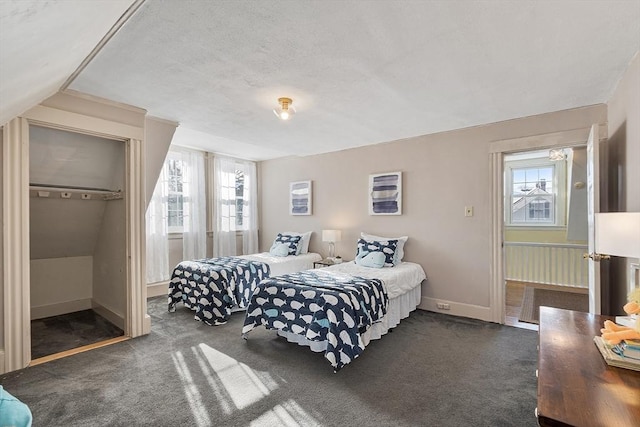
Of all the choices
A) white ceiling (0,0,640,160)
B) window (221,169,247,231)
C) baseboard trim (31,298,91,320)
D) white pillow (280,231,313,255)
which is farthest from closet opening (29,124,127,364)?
white pillow (280,231,313,255)

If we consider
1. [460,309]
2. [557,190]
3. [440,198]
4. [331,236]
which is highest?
[557,190]

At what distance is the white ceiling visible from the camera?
154cm

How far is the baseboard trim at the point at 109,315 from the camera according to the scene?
133 inches

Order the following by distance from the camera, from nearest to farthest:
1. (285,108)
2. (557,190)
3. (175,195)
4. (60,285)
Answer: (285,108), (60,285), (175,195), (557,190)

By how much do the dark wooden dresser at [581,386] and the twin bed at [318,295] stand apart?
1427 millimetres

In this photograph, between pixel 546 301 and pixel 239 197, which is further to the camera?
pixel 239 197

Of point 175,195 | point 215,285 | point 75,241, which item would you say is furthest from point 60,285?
point 215,285

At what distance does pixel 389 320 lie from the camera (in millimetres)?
3275

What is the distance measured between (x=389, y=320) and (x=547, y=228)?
421 cm

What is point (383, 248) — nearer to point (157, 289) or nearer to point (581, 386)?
point (581, 386)

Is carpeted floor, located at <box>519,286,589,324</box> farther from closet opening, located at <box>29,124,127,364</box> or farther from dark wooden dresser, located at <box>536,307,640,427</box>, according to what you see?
closet opening, located at <box>29,124,127,364</box>

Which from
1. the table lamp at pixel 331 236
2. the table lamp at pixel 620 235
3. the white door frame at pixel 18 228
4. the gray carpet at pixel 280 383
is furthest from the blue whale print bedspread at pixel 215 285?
the table lamp at pixel 620 235

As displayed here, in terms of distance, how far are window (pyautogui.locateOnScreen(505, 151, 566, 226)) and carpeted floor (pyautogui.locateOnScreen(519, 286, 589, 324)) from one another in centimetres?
132

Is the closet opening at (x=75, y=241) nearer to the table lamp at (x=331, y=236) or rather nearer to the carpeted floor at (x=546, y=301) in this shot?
the table lamp at (x=331, y=236)
